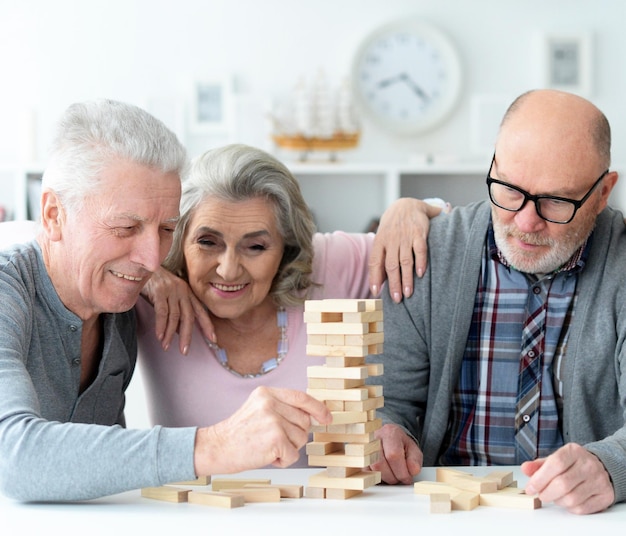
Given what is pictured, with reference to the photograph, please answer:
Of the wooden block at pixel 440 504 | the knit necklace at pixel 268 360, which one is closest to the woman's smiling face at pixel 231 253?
the knit necklace at pixel 268 360

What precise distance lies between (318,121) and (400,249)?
295cm

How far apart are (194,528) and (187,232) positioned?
1.00 meters

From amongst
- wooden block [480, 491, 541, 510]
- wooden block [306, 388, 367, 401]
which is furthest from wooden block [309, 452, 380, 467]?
wooden block [480, 491, 541, 510]

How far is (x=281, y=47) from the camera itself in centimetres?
535

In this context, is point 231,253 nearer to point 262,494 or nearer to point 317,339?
point 317,339

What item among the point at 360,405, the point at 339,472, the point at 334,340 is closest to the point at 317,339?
the point at 334,340

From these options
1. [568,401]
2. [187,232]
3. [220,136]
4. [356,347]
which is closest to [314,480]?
[356,347]

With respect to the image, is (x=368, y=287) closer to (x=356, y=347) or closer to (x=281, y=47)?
(x=356, y=347)

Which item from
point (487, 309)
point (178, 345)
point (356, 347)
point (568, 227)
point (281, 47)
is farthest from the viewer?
point (281, 47)

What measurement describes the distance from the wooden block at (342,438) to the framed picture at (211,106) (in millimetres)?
3797

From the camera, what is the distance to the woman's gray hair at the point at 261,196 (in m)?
2.35

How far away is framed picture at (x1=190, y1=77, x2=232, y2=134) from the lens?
533cm

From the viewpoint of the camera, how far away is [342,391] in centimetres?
171

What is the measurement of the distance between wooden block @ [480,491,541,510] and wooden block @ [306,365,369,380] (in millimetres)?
309
